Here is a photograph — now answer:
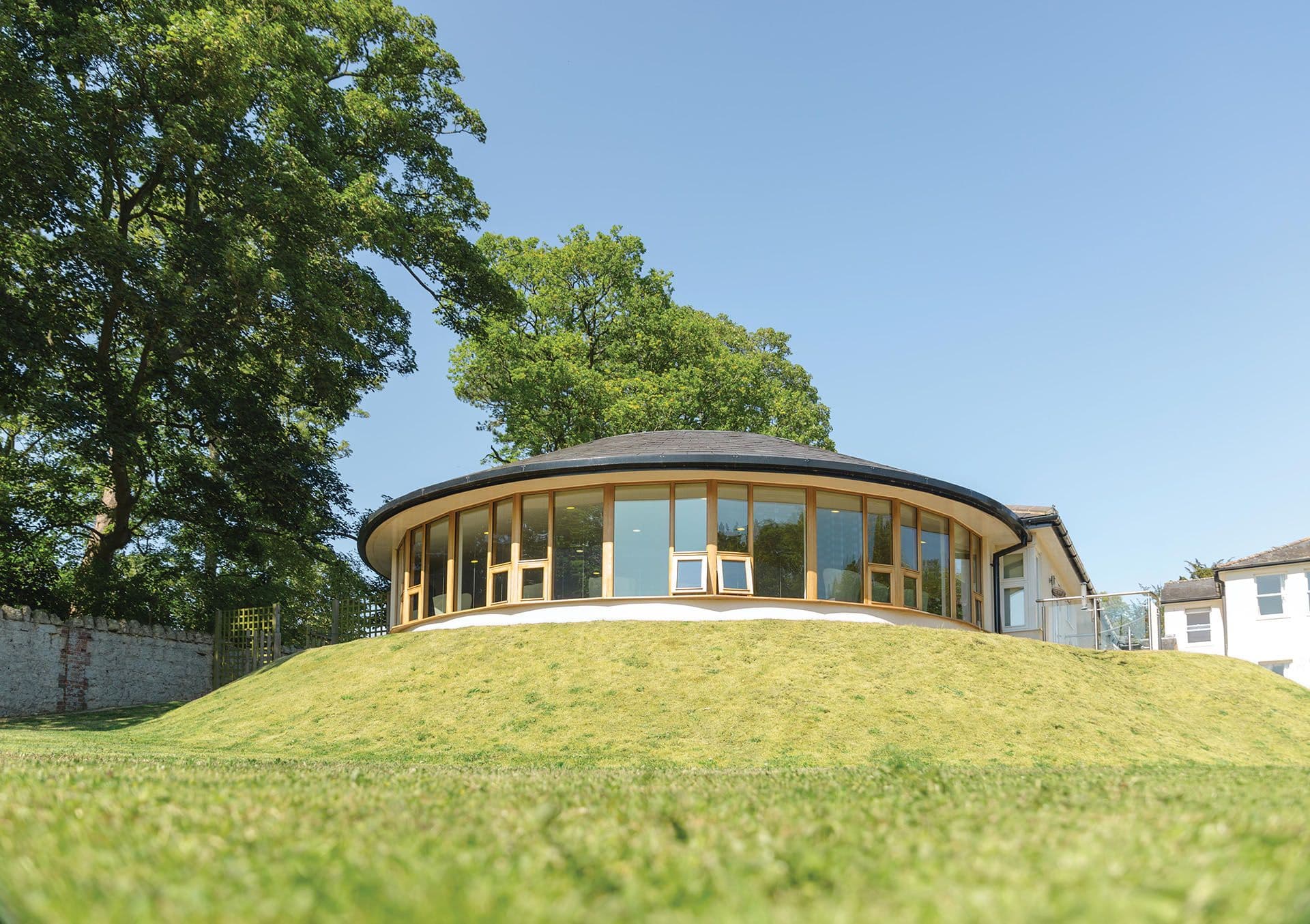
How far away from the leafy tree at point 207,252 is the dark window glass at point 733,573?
38.0ft

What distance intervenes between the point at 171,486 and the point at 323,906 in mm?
26996

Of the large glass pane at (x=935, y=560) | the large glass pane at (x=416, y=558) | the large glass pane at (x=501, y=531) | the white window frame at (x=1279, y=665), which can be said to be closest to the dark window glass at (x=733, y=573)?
the large glass pane at (x=935, y=560)

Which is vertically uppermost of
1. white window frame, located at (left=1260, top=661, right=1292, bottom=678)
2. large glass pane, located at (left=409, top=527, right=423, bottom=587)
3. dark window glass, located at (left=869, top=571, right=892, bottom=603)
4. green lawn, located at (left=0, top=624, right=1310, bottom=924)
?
large glass pane, located at (left=409, top=527, right=423, bottom=587)

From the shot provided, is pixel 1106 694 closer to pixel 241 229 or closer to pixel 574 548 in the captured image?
pixel 574 548

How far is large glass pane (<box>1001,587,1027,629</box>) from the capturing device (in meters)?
24.3

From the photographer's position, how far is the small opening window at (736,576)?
17594mm

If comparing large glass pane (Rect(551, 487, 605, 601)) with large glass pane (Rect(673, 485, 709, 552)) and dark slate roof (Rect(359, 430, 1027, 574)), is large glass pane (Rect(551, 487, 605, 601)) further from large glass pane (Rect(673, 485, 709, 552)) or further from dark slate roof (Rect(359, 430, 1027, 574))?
large glass pane (Rect(673, 485, 709, 552))

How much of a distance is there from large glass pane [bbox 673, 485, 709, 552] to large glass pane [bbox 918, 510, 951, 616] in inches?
192

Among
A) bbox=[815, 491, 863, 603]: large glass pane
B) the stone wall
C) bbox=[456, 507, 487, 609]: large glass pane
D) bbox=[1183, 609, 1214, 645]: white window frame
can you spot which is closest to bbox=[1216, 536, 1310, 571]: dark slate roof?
bbox=[1183, 609, 1214, 645]: white window frame

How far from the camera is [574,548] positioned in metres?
18.4

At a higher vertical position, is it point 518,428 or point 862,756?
point 518,428

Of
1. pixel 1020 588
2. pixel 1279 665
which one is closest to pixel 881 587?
pixel 1020 588

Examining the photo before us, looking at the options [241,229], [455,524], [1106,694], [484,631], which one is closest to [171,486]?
[241,229]

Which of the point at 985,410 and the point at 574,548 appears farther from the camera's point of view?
the point at 985,410
